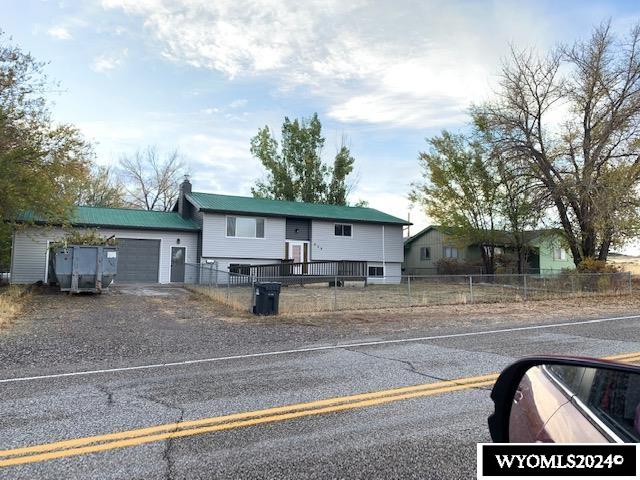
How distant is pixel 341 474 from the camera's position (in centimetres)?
335

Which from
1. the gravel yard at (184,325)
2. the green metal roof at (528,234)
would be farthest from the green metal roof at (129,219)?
the green metal roof at (528,234)

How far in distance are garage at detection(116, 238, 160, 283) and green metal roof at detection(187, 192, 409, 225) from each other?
3.75 m

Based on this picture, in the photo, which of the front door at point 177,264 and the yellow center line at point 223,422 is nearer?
the yellow center line at point 223,422

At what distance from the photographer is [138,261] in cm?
2633

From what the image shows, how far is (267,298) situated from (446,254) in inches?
1115

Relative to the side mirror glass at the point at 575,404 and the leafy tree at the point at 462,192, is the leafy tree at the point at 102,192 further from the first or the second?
the side mirror glass at the point at 575,404

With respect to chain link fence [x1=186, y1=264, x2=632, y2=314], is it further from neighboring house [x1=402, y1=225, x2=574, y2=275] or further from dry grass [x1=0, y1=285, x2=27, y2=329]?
neighboring house [x1=402, y1=225, x2=574, y2=275]

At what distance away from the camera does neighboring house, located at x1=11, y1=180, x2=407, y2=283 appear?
968 inches

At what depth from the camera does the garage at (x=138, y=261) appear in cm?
2605

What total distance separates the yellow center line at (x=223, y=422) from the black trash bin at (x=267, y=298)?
7.80 m

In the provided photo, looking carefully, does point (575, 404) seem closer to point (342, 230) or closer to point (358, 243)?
point (342, 230)

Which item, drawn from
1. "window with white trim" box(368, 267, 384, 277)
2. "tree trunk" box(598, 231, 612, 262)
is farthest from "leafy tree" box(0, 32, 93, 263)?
"tree trunk" box(598, 231, 612, 262)

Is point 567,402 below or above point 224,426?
above

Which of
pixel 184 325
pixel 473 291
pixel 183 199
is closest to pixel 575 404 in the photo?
pixel 184 325
